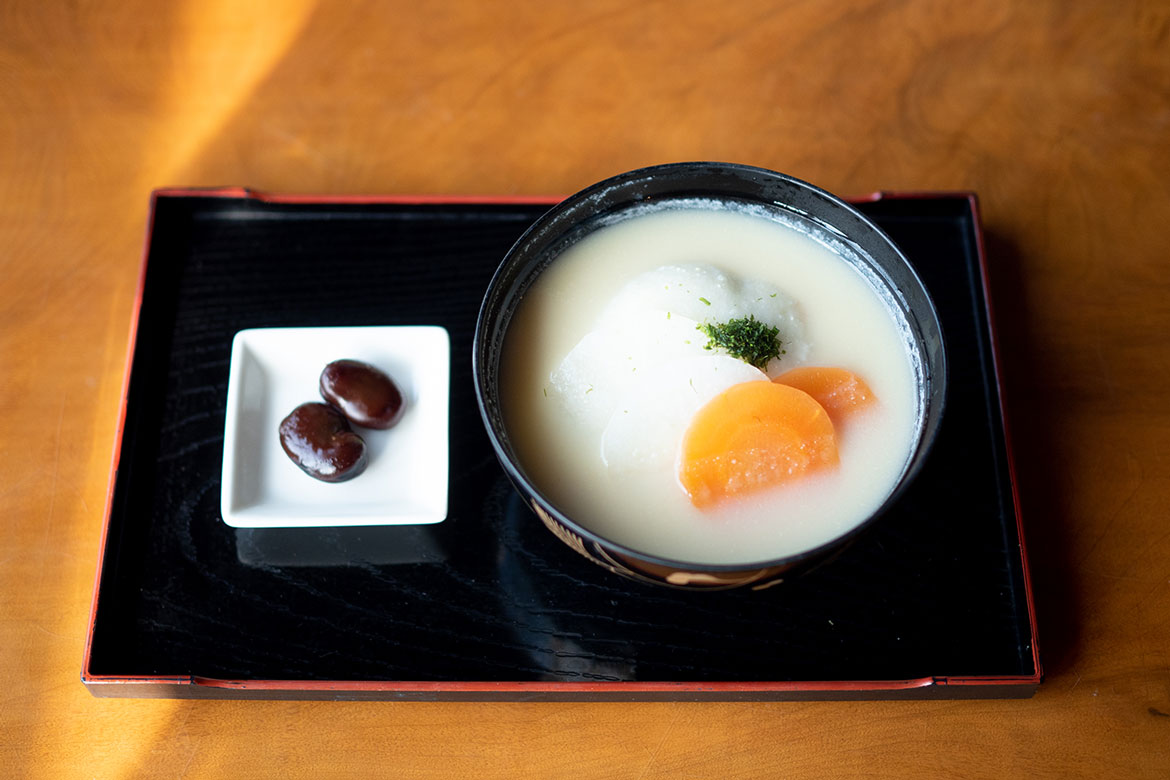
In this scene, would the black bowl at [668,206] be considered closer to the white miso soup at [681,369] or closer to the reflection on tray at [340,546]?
the white miso soup at [681,369]

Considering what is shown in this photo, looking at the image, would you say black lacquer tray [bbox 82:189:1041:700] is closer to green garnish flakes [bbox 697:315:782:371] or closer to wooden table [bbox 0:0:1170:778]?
wooden table [bbox 0:0:1170:778]

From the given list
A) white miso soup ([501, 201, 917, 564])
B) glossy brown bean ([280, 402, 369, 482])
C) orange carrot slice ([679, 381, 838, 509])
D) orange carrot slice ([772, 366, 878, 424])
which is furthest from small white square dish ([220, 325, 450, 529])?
orange carrot slice ([772, 366, 878, 424])

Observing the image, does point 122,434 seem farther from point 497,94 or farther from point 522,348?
point 497,94

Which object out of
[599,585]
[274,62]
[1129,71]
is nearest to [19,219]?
[274,62]

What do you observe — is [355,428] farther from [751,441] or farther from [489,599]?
[751,441]

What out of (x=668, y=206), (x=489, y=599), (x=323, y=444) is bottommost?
(x=489, y=599)

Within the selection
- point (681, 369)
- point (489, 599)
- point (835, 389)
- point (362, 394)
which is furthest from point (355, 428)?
point (835, 389)
